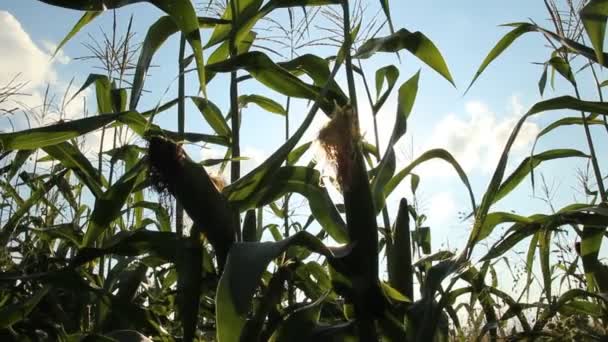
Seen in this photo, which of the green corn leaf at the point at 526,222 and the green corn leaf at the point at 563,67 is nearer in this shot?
the green corn leaf at the point at 526,222

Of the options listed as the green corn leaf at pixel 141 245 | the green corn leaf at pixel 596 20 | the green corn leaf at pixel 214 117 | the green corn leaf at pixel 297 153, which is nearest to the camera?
the green corn leaf at pixel 141 245

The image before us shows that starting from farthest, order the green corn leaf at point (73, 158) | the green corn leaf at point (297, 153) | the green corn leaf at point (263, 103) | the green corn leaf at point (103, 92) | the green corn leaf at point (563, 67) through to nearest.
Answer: the green corn leaf at point (563, 67), the green corn leaf at point (263, 103), the green corn leaf at point (103, 92), the green corn leaf at point (297, 153), the green corn leaf at point (73, 158)

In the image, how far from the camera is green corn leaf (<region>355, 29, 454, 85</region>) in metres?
1.52

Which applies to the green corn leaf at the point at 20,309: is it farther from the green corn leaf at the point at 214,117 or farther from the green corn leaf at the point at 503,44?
the green corn leaf at the point at 503,44

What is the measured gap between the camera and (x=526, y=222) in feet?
5.02

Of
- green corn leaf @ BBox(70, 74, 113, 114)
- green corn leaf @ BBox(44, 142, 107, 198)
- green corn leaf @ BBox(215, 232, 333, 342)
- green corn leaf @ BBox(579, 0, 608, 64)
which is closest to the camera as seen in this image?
green corn leaf @ BBox(215, 232, 333, 342)

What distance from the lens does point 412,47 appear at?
156 centimetres

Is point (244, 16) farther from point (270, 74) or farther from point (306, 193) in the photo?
point (306, 193)

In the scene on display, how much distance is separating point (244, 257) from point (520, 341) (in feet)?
3.68

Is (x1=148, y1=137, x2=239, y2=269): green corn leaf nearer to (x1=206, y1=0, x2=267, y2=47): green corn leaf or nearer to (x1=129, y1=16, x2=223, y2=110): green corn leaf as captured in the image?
(x1=129, y1=16, x2=223, y2=110): green corn leaf

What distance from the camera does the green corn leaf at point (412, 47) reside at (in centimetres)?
152

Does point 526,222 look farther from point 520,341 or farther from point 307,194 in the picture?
point 307,194

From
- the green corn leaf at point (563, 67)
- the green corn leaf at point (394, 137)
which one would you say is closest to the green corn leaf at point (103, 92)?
the green corn leaf at point (394, 137)

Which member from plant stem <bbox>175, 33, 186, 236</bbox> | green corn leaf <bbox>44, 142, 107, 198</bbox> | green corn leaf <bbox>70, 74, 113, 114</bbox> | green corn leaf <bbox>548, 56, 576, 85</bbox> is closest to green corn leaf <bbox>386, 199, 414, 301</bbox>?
plant stem <bbox>175, 33, 186, 236</bbox>
